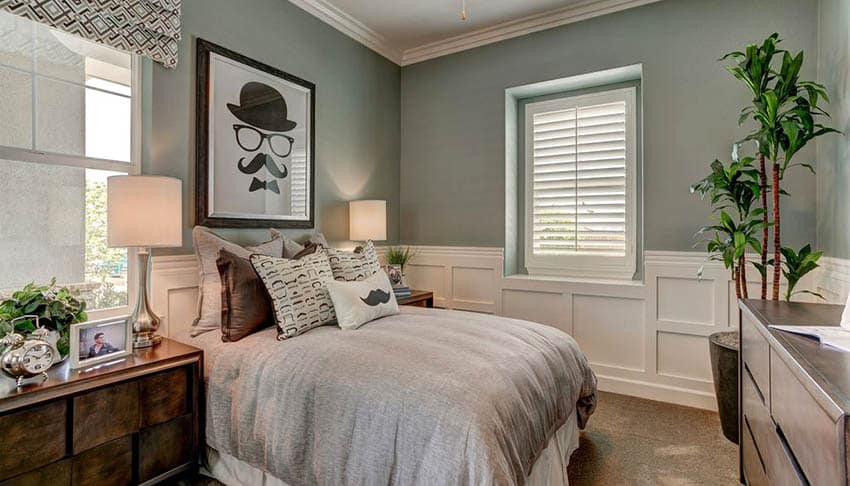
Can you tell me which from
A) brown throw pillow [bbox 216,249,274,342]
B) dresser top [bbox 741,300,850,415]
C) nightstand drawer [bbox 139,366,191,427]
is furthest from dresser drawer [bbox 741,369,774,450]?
nightstand drawer [bbox 139,366,191,427]

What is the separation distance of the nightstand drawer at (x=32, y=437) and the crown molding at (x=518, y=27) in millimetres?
3598

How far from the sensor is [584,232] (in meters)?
3.46

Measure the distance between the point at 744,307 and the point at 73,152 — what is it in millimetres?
3055

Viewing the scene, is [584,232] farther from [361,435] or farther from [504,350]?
[361,435]

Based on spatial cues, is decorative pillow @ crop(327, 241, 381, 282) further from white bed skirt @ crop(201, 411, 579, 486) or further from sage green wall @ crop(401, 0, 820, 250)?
sage green wall @ crop(401, 0, 820, 250)

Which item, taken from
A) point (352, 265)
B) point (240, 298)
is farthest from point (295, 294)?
point (352, 265)

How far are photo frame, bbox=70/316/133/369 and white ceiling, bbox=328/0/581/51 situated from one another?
2618mm

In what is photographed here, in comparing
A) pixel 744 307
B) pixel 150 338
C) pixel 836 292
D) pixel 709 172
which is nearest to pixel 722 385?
pixel 836 292

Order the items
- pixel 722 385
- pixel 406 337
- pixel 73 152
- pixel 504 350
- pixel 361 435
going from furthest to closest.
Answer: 1. pixel 722 385
2. pixel 73 152
3. pixel 406 337
4. pixel 504 350
5. pixel 361 435

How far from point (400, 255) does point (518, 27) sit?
2.15 m

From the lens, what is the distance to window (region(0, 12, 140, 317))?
186cm

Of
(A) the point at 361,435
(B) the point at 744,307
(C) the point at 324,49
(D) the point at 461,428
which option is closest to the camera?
(D) the point at 461,428

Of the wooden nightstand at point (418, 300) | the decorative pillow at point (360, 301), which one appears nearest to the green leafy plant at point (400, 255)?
the wooden nightstand at point (418, 300)

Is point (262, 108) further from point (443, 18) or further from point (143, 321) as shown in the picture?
point (443, 18)
